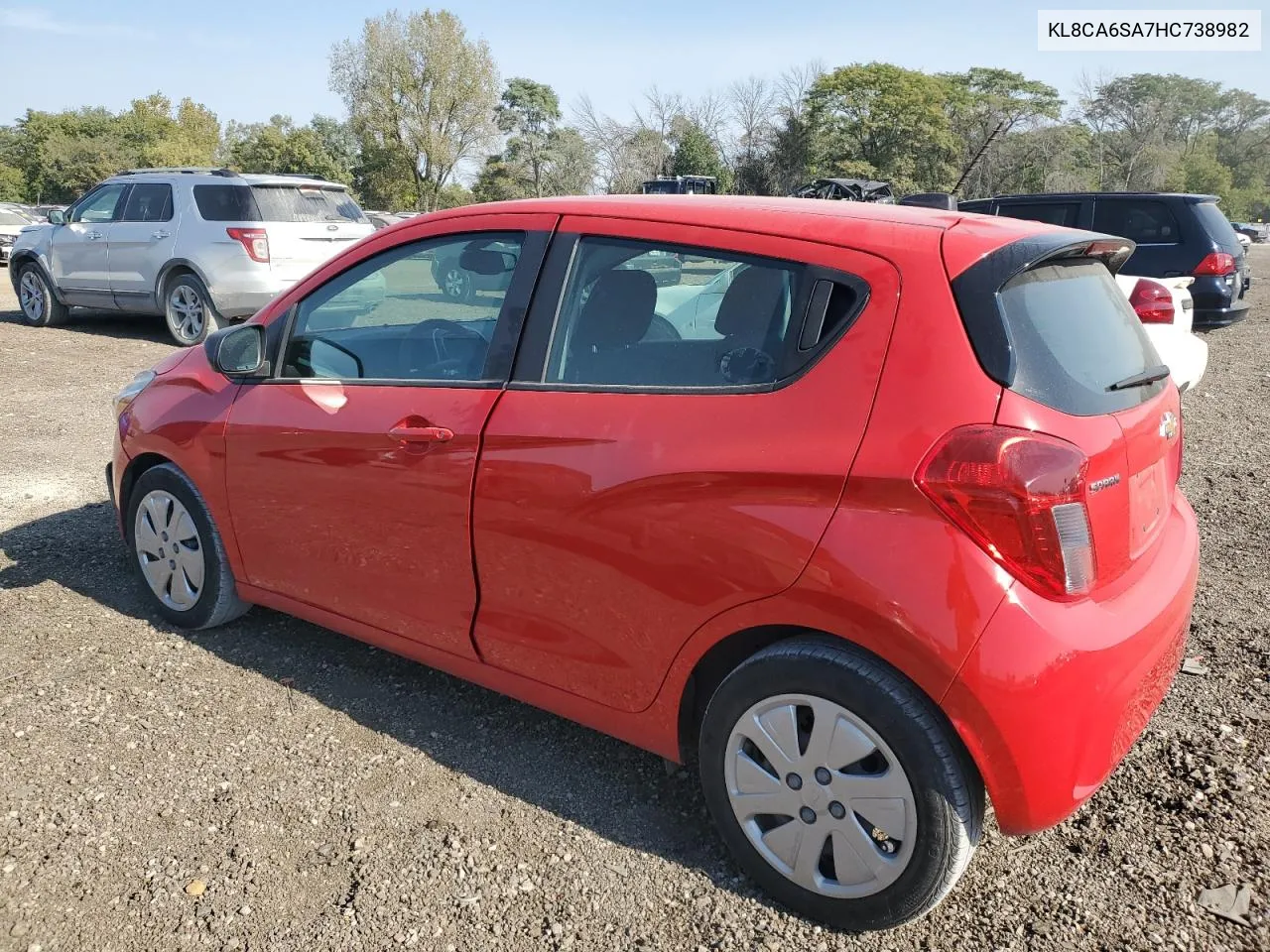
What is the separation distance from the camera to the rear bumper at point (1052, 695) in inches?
80.1

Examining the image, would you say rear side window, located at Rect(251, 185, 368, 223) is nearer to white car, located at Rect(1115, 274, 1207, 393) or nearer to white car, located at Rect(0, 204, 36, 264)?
white car, located at Rect(1115, 274, 1207, 393)

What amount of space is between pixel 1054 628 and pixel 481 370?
5.55 ft

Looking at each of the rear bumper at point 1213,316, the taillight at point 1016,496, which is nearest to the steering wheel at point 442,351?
the taillight at point 1016,496

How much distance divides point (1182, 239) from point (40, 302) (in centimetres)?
1391

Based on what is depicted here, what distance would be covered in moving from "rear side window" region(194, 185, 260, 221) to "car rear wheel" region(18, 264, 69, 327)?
3.13 metres

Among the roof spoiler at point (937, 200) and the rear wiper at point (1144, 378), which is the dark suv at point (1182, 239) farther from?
the rear wiper at point (1144, 378)

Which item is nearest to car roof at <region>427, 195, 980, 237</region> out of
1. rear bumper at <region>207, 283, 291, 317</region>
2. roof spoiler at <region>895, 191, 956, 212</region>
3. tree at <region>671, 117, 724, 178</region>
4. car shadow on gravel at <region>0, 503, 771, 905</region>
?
car shadow on gravel at <region>0, 503, 771, 905</region>

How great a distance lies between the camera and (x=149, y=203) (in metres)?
11.2

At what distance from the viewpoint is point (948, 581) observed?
205 centimetres

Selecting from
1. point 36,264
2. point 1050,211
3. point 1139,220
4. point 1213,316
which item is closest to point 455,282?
point 1213,316

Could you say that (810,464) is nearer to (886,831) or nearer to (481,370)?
(886,831)

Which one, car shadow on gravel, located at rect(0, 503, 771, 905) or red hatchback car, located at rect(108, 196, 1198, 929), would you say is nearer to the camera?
red hatchback car, located at rect(108, 196, 1198, 929)

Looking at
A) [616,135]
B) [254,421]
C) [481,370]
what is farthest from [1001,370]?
[616,135]

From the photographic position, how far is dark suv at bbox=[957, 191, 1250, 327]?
425 inches
